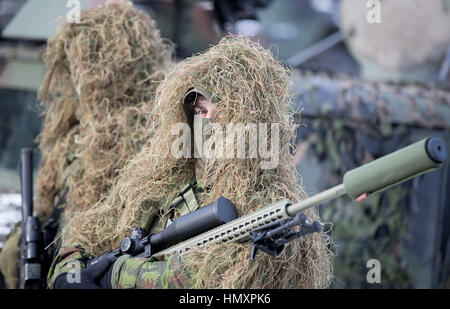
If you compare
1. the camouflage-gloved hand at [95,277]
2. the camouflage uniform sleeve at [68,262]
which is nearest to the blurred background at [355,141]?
the camouflage uniform sleeve at [68,262]

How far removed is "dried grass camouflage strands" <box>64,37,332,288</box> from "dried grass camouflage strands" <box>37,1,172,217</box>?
0.42 metres

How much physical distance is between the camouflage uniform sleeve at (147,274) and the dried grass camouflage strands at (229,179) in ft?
0.17

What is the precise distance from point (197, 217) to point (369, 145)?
3.10m

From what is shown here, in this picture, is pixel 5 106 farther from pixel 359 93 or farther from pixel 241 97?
pixel 241 97

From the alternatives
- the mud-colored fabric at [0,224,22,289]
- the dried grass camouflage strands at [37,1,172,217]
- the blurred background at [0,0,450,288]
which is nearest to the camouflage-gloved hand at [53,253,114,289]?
the dried grass camouflage strands at [37,1,172,217]

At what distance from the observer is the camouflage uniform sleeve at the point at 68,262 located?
9.29 ft

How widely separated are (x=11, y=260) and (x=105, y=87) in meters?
1.15

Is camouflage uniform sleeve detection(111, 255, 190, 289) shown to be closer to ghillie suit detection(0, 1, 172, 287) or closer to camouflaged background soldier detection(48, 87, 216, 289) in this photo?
camouflaged background soldier detection(48, 87, 216, 289)

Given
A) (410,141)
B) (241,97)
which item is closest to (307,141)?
(410,141)

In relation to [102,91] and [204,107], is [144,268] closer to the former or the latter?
[204,107]

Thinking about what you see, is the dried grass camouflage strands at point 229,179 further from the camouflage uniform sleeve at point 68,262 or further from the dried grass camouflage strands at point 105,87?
the dried grass camouflage strands at point 105,87

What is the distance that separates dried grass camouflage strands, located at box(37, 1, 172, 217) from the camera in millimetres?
3385

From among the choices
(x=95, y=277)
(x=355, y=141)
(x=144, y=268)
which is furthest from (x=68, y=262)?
(x=355, y=141)
